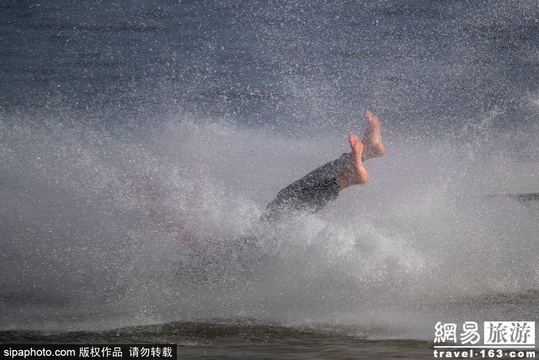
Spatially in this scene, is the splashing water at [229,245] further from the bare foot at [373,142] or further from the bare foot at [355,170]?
the bare foot at [373,142]

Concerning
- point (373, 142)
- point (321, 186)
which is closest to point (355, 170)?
point (321, 186)

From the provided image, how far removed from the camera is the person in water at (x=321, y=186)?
3436 millimetres

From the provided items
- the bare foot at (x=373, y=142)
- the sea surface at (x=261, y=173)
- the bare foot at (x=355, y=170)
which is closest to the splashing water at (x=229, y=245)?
the sea surface at (x=261, y=173)

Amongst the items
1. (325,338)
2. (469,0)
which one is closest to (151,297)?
(325,338)

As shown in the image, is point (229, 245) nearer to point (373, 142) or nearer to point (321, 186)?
point (321, 186)

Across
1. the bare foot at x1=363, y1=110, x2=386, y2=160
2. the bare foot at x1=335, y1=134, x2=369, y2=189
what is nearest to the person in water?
the bare foot at x1=335, y1=134, x2=369, y2=189

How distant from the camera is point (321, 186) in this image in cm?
352

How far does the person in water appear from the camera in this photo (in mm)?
3436

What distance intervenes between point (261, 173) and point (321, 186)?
3.85 feet

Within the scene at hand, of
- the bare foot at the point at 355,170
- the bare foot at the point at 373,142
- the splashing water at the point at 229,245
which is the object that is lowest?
the splashing water at the point at 229,245

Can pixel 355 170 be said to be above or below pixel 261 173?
below

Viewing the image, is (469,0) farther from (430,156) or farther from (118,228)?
(118,228)

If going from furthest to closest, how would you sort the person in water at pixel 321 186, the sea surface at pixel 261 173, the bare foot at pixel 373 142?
the bare foot at pixel 373 142 → the person in water at pixel 321 186 → the sea surface at pixel 261 173

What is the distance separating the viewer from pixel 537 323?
109 inches
